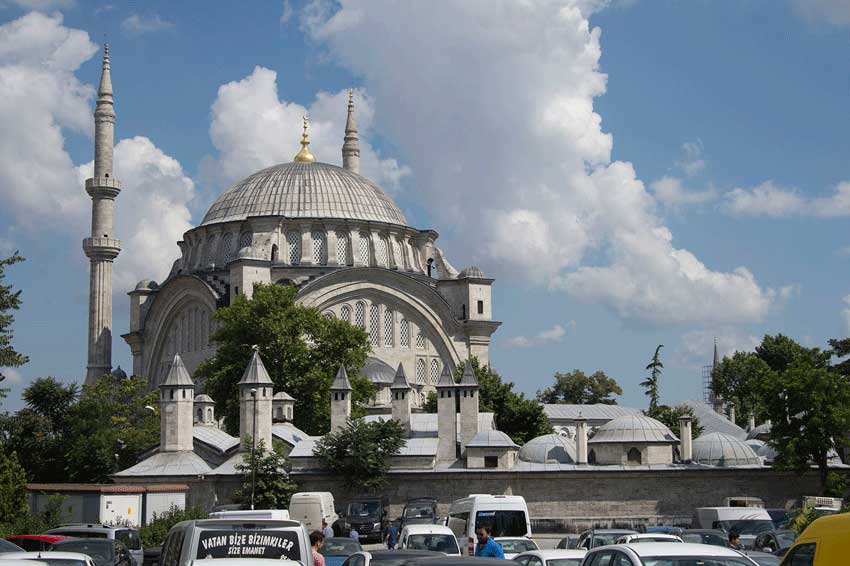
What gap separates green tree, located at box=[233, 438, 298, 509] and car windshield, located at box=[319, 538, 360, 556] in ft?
56.6

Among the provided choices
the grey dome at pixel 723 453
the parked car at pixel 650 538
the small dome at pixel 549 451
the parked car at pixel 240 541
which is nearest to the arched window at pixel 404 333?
the small dome at pixel 549 451

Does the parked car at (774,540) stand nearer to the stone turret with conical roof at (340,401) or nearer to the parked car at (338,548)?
the parked car at (338,548)

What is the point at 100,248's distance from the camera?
60.4 meters

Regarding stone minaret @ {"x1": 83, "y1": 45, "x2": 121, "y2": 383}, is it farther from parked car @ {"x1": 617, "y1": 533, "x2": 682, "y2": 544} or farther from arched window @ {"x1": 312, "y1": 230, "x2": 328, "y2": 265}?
parked car @ {"x1": 617, "y1": 533, "x2": 682, "y2": 544}

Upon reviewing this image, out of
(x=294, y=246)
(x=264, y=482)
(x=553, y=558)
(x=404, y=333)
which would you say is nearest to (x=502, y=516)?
(x=553, y=558)

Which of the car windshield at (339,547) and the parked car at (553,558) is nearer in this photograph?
the parked car at (553,558)

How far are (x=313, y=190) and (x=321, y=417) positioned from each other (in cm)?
1943

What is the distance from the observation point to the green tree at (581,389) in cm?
8669

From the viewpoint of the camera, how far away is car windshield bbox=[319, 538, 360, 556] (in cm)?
2116

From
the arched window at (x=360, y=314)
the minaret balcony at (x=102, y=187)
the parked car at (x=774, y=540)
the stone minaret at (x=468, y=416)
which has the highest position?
the minaret balcony at (x=102, y=187)

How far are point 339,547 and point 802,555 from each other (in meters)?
Result: 12.9

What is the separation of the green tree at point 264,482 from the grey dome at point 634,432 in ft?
34.2

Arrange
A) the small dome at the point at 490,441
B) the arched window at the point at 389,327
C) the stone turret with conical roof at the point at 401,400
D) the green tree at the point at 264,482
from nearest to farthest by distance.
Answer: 1. the green tree at the point at 264,482
2. the small dome at the point at 490,441
3. the stone turret with conical roof at the point at 401,400
4. the arched window at the point at 389,327

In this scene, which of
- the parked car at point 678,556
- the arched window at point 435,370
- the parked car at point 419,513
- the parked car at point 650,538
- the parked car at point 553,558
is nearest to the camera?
the parked car at point 678,556
